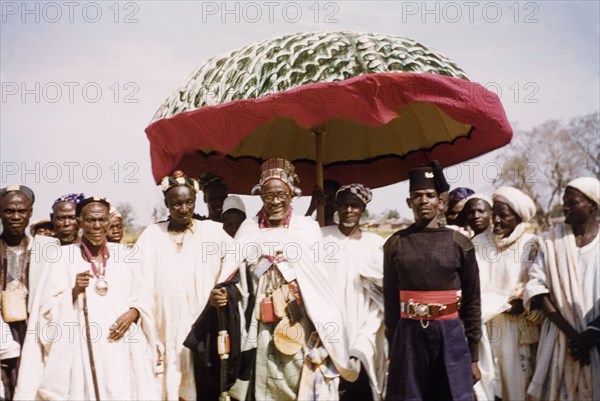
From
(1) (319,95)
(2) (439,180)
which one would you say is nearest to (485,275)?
(2) (439,180)

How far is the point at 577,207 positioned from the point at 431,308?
62.4 inches

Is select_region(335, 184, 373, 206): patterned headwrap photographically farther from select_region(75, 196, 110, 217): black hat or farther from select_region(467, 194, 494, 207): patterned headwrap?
select_region(75, 196, 110, 217): black hat

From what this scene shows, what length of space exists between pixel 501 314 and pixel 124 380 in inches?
129

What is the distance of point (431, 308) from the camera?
5168mm

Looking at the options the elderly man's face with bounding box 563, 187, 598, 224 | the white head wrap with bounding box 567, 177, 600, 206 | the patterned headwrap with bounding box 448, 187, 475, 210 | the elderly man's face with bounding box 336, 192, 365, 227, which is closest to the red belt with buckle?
the elderly man's face with bounding box 336, 192, 365, 227

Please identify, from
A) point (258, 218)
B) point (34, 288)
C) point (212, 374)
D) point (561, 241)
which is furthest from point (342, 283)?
point (34, 288)

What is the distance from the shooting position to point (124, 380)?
554 centimetres

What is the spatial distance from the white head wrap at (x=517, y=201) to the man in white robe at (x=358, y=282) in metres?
1.19

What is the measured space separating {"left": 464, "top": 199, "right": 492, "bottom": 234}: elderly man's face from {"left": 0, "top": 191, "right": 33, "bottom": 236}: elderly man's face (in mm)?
4006

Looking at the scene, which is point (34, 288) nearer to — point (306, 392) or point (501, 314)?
point (306, 392)

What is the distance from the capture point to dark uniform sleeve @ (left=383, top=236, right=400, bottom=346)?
17.8ft

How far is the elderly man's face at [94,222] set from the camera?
18.4ft

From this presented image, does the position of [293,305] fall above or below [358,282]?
below

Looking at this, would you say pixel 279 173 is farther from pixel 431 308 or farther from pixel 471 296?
pixel 471 296
